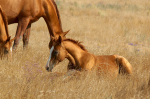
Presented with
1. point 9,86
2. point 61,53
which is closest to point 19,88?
point 9,86

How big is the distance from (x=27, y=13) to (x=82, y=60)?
8.33 ft

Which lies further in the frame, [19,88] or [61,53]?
[61,53]

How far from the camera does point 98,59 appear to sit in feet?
16.2

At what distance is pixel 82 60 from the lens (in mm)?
4738

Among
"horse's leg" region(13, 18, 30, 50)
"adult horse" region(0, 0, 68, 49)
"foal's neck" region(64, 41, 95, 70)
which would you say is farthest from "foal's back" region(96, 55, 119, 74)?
"horse's leg" region(13, 18, 30, 50)

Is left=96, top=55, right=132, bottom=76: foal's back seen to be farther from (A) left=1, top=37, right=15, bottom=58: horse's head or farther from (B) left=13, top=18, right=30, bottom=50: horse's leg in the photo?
(B) left=13, top=18, right=30, bottom=50: horse's leg

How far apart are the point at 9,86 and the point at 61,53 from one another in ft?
3.90

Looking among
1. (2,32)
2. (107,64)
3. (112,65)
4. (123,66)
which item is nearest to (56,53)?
(107,64)

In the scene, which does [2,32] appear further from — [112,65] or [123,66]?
[123,66]

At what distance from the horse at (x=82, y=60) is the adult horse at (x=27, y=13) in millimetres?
1690

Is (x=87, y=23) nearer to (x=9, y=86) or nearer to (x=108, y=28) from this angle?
(x=108, y=28)

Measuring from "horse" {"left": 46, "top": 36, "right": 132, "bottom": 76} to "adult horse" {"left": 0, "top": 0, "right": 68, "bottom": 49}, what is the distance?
5.54ft

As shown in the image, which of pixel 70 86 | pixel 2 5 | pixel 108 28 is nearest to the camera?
pixel 70 86

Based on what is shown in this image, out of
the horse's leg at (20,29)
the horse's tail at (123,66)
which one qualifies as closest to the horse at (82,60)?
A: the horse's tail at (123,66)
